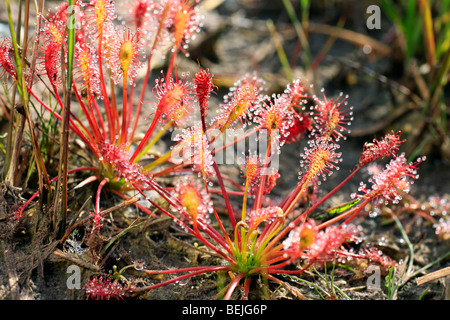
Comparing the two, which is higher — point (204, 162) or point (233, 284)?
point (204, 162)

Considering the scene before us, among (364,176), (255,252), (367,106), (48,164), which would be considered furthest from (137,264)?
(367,106)

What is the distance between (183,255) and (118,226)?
0.97ft

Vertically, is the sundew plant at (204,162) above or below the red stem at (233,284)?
above

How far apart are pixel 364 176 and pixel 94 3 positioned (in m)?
1.77

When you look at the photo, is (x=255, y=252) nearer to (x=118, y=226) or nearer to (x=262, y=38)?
(x=118, y=226)

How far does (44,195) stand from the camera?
1751 millimetres

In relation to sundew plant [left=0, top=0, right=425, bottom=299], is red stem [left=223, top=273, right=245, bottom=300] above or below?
below

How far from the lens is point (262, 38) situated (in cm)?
400

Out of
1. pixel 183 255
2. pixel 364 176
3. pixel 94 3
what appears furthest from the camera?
pixel 364 176

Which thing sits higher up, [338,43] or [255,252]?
[338,43]

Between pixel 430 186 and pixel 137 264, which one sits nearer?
pixel 137 264
